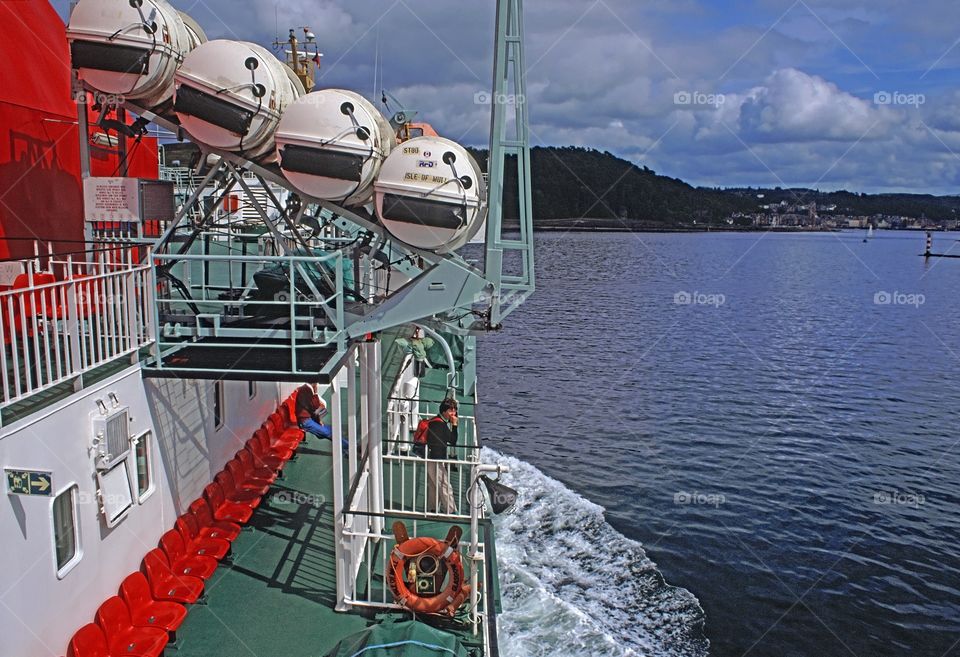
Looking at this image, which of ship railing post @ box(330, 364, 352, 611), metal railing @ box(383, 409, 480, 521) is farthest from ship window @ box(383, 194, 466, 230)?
metal railing @ box(383, 409, 480, 521)

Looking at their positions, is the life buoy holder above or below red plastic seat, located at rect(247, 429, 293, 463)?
below

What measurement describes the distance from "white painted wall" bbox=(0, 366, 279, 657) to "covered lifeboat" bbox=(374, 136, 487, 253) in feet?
10.9

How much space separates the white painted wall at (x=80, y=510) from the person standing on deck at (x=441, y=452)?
3195mm

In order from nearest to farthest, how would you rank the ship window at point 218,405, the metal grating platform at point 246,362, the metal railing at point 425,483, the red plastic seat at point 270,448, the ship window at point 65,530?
the ship window at point 65,530
the metal grating platform at point 246,362
the metal railing at point 425,483
the ship window at point 218,405
the red plastic seat at point 270,448

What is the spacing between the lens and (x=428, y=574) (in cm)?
841

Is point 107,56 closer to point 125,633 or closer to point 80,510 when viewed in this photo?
point 80,510

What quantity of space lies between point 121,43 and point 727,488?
18119 millimetres

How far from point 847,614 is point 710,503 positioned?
4.76m

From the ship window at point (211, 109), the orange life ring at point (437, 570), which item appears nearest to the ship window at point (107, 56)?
the ship window at point (211, 109)

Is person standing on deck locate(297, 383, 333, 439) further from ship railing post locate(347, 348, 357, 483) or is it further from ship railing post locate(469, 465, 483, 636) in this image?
ship railing post locate(469, 465, 483, 636)

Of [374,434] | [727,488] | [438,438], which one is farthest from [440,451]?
[727,488]

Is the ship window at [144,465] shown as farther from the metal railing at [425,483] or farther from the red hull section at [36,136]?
the red hull section at [36,136]

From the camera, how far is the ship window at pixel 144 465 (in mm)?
8312

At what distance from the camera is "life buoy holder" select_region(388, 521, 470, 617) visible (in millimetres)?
8328
